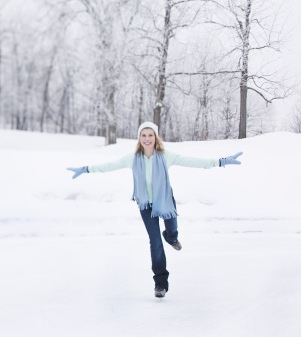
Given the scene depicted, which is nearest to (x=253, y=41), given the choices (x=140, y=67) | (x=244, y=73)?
(x=244, y=73)

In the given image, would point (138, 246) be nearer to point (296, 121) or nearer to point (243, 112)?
point (243, 112)

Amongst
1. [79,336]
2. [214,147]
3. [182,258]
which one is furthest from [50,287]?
[214,147]

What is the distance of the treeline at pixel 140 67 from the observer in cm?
481

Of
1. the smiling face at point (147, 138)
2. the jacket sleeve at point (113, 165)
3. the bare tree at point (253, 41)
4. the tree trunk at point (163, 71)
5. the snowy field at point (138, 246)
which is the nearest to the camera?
the snowy field at point (138, 246)

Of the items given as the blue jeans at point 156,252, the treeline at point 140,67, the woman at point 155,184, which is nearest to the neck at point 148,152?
the woman at point 155,184

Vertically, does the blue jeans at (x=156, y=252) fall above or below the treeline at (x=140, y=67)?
below

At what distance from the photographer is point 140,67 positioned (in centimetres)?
551

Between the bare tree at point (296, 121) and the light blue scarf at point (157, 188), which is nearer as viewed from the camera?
the light blue scarf at point (157, 188)

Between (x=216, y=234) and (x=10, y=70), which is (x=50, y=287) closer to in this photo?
(x=216, y=234)

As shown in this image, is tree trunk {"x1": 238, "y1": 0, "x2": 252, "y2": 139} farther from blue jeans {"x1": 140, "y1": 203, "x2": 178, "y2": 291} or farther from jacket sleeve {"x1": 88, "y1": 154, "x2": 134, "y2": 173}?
blue jeans {"x1": 140, "y1": 203, "x2": 178, "y2": 291}

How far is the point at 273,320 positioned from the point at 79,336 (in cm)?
120

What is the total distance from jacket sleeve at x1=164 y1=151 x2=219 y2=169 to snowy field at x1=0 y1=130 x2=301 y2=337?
97 cm

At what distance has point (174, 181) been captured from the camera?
19.8ft

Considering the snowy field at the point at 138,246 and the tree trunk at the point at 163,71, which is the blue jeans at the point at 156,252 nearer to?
the snowy field at the point at 138,246
